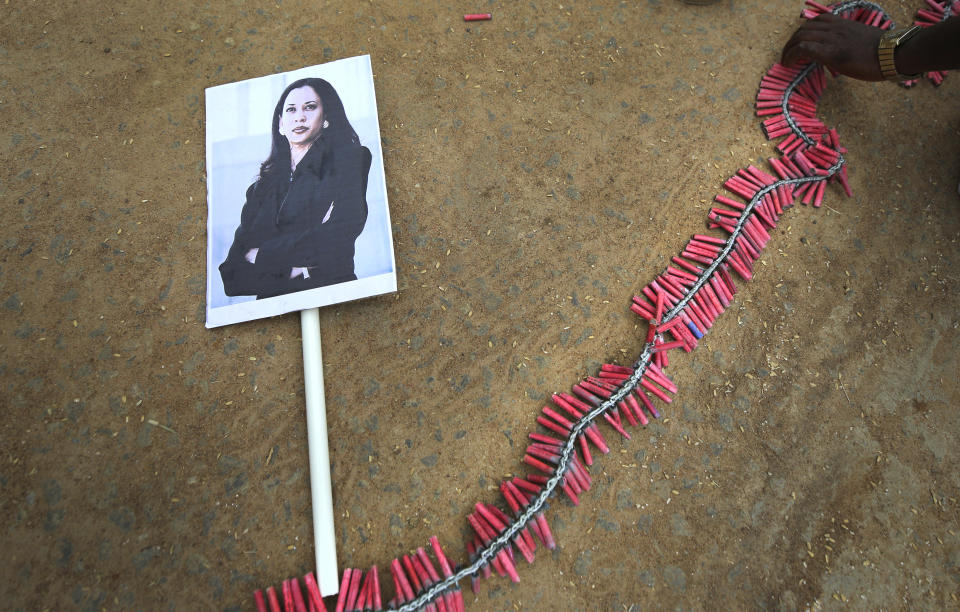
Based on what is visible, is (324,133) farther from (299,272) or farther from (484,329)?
(484,329)

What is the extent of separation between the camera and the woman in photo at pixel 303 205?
146cm

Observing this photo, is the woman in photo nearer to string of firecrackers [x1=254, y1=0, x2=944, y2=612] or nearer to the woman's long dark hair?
the woman's long dark hair

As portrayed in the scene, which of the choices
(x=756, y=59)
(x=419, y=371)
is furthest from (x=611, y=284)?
(x=756, y=59)

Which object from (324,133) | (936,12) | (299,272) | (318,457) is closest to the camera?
(318,457)

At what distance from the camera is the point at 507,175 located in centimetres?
160

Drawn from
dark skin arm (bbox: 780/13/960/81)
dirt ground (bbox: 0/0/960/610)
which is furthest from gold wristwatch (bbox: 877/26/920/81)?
dirt ground (bbox: 0/0/960/610)

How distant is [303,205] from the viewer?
1.51 meters

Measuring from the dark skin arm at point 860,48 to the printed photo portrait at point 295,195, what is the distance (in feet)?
4.57

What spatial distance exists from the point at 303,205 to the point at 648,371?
3.59 ft

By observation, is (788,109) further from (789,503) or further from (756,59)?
(789,503)

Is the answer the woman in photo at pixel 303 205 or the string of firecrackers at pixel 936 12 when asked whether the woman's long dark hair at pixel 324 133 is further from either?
the string of firecrackers at pixel 936 12

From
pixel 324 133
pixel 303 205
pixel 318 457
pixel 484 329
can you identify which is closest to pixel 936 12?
pixel 484 329

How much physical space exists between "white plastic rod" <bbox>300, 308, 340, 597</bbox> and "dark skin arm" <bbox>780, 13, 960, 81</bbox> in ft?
5.70

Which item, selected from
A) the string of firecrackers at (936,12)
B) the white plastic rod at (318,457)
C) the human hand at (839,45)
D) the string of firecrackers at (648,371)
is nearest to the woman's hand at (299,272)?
the white plastic rod at (318,457)
